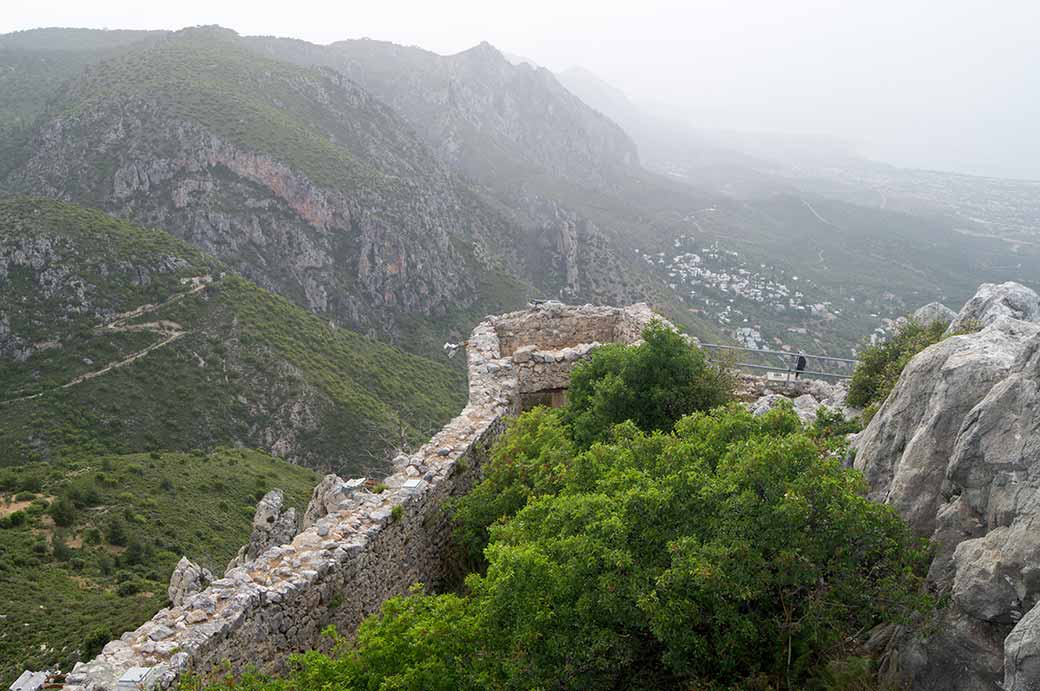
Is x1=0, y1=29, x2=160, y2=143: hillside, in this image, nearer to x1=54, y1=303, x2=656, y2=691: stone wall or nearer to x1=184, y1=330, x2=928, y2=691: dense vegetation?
x1=54, y1=303, x2=656, y2=691: stone wall

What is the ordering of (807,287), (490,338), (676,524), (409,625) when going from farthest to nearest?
(807,287), (490,338), (409,625), (676,524)

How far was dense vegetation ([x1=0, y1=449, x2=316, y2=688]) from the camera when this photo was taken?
17.6 m

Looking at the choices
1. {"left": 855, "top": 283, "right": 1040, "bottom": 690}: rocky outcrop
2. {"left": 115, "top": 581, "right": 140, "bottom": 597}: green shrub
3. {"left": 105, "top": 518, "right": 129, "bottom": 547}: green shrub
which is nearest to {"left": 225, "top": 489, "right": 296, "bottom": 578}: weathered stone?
{"left": 115, "top": 581, "right": 140, "bottom": 597}: green shrub

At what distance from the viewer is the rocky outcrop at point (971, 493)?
16.5 ft

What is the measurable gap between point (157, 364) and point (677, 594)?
3919cm

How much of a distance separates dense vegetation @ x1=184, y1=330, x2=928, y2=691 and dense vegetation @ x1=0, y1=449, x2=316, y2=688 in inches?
516

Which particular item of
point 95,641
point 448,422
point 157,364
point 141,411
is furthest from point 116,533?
point 157,364

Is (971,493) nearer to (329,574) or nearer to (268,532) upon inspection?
(329,574)

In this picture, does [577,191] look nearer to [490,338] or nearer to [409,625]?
[490,338]

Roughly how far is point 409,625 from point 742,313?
66501mm

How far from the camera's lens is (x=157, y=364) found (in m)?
38.8

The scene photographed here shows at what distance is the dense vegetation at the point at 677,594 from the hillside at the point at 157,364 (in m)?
31.7

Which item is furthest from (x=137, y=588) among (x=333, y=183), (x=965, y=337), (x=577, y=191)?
(x=577, y=191)

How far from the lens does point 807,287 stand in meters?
76.4
